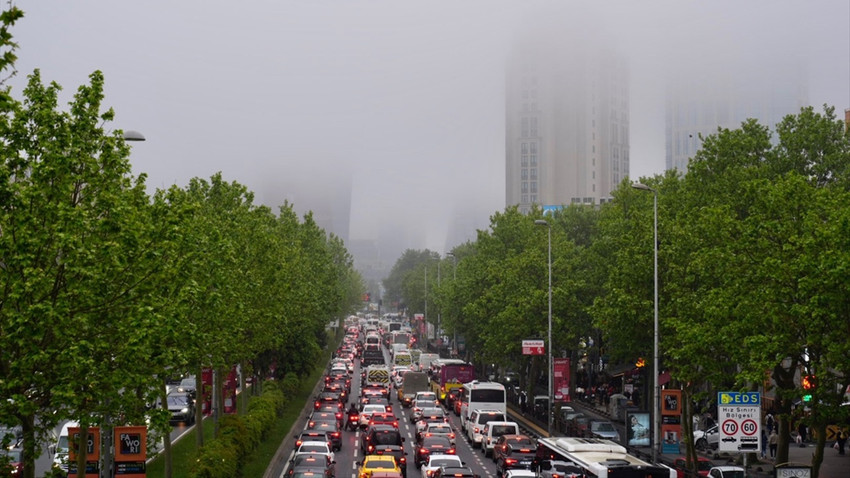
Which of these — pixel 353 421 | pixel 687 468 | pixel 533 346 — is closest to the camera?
pixel 687 468

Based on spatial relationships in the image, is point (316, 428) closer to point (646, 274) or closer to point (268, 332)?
point (268, 332)

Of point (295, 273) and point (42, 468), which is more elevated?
point (295, 273)

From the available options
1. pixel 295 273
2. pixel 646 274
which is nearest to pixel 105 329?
pixel 646 274

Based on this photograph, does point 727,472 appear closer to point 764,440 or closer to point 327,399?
point 764,440

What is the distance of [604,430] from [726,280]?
18.6 metres

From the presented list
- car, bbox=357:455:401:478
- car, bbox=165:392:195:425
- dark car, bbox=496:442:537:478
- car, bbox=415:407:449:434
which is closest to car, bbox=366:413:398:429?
car, bbox=415:407:449:434

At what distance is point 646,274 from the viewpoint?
46969 mm

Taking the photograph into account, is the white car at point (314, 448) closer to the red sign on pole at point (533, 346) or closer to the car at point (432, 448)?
the car at point (432, 448)

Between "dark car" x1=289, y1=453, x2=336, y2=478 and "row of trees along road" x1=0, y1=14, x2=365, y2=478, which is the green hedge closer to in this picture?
"dark car" x1=289, y1=453, x2=336, y2=478

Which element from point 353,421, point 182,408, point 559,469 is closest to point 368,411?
point 353,421

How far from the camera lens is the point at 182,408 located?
59.2m

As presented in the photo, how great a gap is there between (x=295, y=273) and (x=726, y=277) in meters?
30.7

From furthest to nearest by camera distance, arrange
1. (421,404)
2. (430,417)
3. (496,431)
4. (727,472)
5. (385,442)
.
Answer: (421,404), (430,417), (496,431), (385,442), (727,472)

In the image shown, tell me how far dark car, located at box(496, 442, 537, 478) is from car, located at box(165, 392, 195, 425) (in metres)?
22.0
